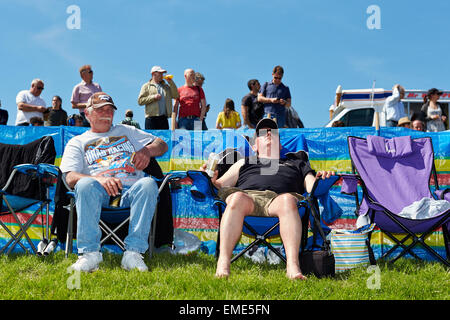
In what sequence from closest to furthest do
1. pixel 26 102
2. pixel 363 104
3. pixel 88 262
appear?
pixel 88 262 → pixel 26 102 → pixel 363 104

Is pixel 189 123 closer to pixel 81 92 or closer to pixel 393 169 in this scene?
pixel 81 92

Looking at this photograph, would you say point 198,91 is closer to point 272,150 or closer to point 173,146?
point 173,146

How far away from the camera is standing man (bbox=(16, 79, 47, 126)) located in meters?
6.43

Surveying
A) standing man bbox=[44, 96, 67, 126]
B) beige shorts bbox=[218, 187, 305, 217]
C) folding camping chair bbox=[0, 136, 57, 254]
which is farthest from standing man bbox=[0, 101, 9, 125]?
beige shorts bbox=[218, 187, 305, 217]

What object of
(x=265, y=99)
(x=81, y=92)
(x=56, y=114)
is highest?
(x=81, y=92)

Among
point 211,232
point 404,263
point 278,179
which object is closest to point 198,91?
point 211,232

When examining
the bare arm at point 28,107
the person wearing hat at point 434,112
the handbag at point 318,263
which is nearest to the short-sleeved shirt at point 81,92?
the bare arm at point 28,107

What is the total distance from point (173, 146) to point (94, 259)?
6.00 feet

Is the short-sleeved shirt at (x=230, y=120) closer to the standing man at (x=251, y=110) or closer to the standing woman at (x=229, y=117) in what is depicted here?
the standing woman at (x=229, y=117)

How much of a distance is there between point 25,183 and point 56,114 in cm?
352

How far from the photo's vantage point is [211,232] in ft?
14.4

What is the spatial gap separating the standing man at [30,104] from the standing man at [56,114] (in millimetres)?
623

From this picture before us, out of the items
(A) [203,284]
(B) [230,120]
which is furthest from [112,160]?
(B) [230,120]

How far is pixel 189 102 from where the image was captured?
6703mm
